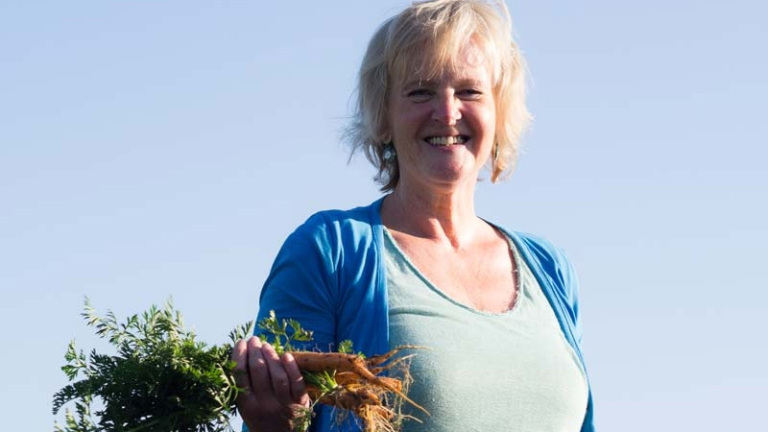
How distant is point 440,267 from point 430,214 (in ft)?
0.82

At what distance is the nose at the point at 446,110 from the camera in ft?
18.0

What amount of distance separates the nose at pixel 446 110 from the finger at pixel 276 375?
1.30 metres

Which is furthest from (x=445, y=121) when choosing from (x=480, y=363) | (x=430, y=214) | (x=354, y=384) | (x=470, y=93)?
(x=354, y=384)

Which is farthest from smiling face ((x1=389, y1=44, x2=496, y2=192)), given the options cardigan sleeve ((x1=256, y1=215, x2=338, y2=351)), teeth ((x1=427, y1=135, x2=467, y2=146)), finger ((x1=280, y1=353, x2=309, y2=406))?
finger ((x1=280, y1=353, x2=309, y2=406))

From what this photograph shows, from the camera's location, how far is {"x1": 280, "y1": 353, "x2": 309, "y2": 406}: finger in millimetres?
4535

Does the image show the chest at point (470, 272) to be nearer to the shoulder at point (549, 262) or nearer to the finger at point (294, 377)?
the shoulder at point (549, 262)

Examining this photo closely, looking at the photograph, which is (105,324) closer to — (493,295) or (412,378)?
(412,378)

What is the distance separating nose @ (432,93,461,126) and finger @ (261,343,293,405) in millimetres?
1305

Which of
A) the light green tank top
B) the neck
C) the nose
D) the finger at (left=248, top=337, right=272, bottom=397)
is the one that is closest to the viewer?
the finger at (left=248, top=337, right=272, bottom=397)

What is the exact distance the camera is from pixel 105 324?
182 inches

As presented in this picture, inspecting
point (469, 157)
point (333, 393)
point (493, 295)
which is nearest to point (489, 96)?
point (469, 157)

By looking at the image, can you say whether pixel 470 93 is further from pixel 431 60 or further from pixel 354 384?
pixel 354 384

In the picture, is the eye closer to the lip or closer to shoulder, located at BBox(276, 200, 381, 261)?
the lip

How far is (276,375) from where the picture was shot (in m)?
4.52
